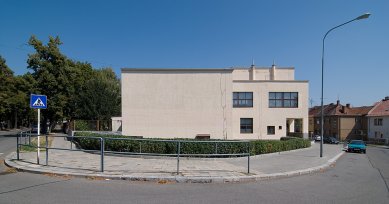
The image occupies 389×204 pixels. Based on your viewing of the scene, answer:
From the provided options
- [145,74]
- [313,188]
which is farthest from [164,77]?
[313,188]

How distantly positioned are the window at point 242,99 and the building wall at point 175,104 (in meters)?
4.34

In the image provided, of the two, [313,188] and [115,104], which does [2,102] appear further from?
[313,188]

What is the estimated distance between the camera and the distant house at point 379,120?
58188 millimetres

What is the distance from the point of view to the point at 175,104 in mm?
29609

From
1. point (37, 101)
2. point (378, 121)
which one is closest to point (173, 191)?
point (37, 101)

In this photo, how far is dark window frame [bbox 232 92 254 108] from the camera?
112 feet

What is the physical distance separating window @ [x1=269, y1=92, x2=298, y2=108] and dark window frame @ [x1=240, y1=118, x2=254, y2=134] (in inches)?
128

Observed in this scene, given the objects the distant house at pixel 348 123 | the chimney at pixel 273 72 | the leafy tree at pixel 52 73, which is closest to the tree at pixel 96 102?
the leafy tree at pixel 52 73

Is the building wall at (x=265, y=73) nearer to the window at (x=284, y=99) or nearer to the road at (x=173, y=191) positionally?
the window at (x=284, y=99)

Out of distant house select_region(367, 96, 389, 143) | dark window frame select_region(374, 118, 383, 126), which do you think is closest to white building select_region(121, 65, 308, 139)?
distant house select_region(367, 96, 389, 143)

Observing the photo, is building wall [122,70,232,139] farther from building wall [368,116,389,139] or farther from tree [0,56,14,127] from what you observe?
building wall [368,116,389,139]

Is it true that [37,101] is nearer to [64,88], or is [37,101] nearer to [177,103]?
[177,103]

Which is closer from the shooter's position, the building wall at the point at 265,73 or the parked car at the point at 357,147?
the parked car at the point at 357,147

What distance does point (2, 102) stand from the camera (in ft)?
167
